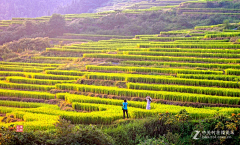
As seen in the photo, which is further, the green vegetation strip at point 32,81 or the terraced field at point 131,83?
the green vegetation strip at point 32,81

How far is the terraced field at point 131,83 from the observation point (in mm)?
13516

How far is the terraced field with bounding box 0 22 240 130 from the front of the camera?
532 inches

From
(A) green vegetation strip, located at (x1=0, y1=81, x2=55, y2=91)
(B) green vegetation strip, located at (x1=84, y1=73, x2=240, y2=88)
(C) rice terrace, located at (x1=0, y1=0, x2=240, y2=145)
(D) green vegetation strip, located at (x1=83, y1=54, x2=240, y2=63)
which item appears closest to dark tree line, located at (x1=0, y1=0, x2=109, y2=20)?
(C) rice terrace, located at (x1=0, y1=0, x2=240, y2=145)

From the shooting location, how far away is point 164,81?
17531 millimetres

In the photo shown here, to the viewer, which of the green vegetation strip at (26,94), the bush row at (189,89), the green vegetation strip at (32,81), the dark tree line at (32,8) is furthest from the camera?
the dark tree line at (32,8)

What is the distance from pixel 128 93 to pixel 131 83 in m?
1.29

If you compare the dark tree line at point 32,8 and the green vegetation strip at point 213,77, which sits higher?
the dark tree line at point 32,8

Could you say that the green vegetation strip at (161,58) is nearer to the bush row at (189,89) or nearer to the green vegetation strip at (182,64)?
the green vegetation strip at (182,64)

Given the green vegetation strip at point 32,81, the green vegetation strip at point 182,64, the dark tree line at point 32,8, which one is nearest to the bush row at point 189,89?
the green vegetation strip at point 182,64

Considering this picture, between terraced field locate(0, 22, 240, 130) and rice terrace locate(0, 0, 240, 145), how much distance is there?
59mm

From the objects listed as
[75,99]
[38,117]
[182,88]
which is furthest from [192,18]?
[38,117]

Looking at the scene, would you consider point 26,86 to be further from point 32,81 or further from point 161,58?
point 161,58

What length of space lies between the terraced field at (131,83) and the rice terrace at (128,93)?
59mm

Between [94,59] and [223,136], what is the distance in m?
17.9
